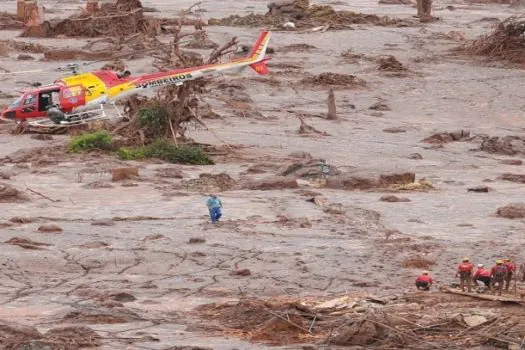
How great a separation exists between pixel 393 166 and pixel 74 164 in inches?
275

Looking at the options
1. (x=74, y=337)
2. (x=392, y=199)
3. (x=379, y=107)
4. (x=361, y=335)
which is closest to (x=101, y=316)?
(x=74, y=337)

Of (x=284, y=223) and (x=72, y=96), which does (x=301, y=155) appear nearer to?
(x=72, y=96)

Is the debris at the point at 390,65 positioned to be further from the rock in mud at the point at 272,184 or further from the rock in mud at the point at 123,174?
the rock in mud at the point at 272,184

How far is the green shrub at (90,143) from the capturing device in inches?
1421

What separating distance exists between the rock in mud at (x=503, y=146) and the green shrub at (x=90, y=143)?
30.1 ft

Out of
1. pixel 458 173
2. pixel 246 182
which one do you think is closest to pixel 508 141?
pixel 458 173

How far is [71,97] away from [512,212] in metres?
13.7

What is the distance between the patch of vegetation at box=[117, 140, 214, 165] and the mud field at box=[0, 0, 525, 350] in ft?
1.67

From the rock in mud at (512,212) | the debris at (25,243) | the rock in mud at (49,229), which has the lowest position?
the rock in mud at (512,212)

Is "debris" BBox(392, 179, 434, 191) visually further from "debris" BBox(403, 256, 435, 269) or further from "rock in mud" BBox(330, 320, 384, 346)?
"rock in mud" BBox(330, 320, 384, 346)

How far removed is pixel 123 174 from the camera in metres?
32.9

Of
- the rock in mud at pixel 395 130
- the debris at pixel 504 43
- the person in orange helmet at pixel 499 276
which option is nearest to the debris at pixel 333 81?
the rock in mud at pixel 395 130

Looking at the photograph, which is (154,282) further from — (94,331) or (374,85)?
(374,85)

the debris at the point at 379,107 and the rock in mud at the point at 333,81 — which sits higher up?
the debris at the point at 379,107
